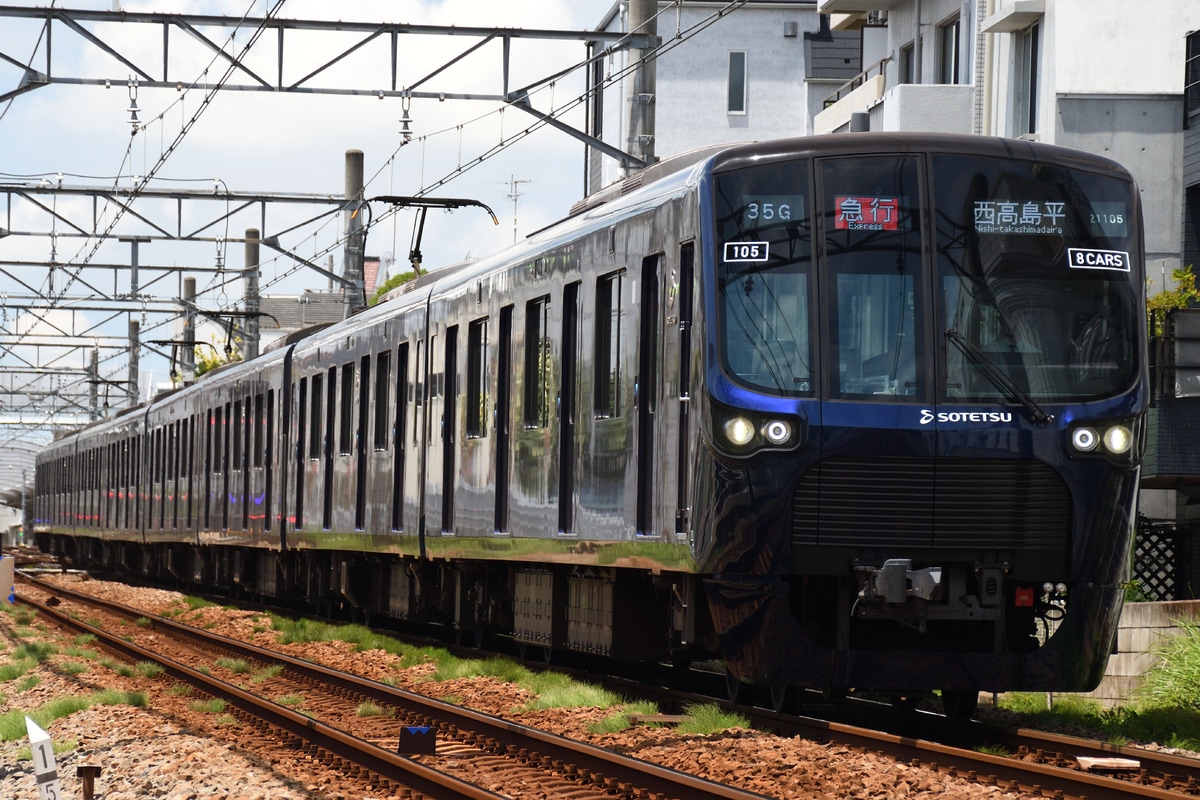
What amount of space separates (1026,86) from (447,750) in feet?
Result: 53.4

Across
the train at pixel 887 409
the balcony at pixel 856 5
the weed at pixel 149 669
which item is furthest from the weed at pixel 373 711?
the balcony at pixel 856 5

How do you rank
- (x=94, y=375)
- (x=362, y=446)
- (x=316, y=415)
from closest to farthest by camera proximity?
1. (x=362, y=446)
2. (x=316, y=415)
3. (x=94, y=375)

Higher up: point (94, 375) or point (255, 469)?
point (94, 375)

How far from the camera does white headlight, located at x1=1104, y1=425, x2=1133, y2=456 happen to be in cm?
961

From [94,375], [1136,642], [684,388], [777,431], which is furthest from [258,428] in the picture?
[94,375]

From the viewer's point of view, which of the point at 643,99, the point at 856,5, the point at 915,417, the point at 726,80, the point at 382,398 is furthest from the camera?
the point at 726,80

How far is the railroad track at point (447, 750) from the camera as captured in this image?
828 cm

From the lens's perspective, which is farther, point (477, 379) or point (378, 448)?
point (378, 448)

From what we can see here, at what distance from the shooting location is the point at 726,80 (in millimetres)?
52125

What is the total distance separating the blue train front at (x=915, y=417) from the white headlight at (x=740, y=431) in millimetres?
10

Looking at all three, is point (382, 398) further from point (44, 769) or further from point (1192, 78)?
point (44, 769)

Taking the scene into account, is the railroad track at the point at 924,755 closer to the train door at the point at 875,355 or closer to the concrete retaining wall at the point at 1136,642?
the train door at the point at 875,355

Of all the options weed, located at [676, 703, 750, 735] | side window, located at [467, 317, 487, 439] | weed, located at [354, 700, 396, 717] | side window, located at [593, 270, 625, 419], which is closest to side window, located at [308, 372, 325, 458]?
side window, located at [467, 317, 487, 439]

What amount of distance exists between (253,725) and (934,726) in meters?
4.39
